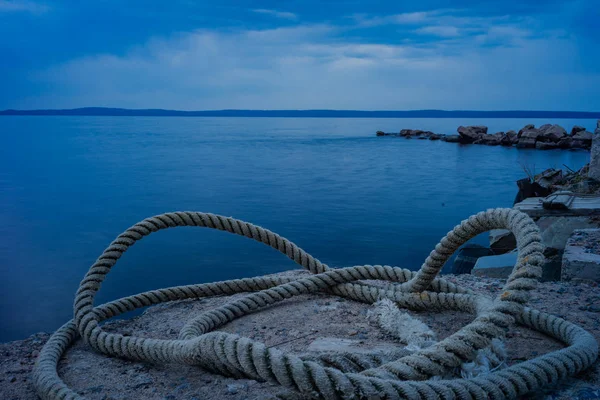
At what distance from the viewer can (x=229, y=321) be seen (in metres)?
2.47

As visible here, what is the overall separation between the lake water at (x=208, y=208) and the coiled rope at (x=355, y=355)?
2.66 metres

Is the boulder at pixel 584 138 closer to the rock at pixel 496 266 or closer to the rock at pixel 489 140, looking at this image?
the rock at pixel 489 140

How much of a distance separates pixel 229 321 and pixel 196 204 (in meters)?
8.32

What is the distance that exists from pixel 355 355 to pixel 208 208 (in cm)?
860

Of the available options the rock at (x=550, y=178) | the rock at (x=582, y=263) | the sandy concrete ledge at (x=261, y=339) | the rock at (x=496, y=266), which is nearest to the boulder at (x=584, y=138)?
the rock at (x=550, y=178)

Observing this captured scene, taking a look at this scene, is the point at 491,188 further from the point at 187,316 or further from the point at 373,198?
the point at 187,316

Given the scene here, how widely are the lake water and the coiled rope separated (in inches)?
105

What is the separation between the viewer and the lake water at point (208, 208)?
19.2 feet

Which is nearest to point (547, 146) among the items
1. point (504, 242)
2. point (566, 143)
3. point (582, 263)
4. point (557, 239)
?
point (566, 143)

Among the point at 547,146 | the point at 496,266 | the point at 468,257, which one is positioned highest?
the point at 547,146

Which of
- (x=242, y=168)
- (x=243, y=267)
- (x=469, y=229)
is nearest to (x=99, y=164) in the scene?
(x=242, y=168)

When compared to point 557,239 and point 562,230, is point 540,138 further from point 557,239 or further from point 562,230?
point 557,239

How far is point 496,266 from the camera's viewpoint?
3609 millimetres

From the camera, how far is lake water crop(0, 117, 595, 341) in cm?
587
